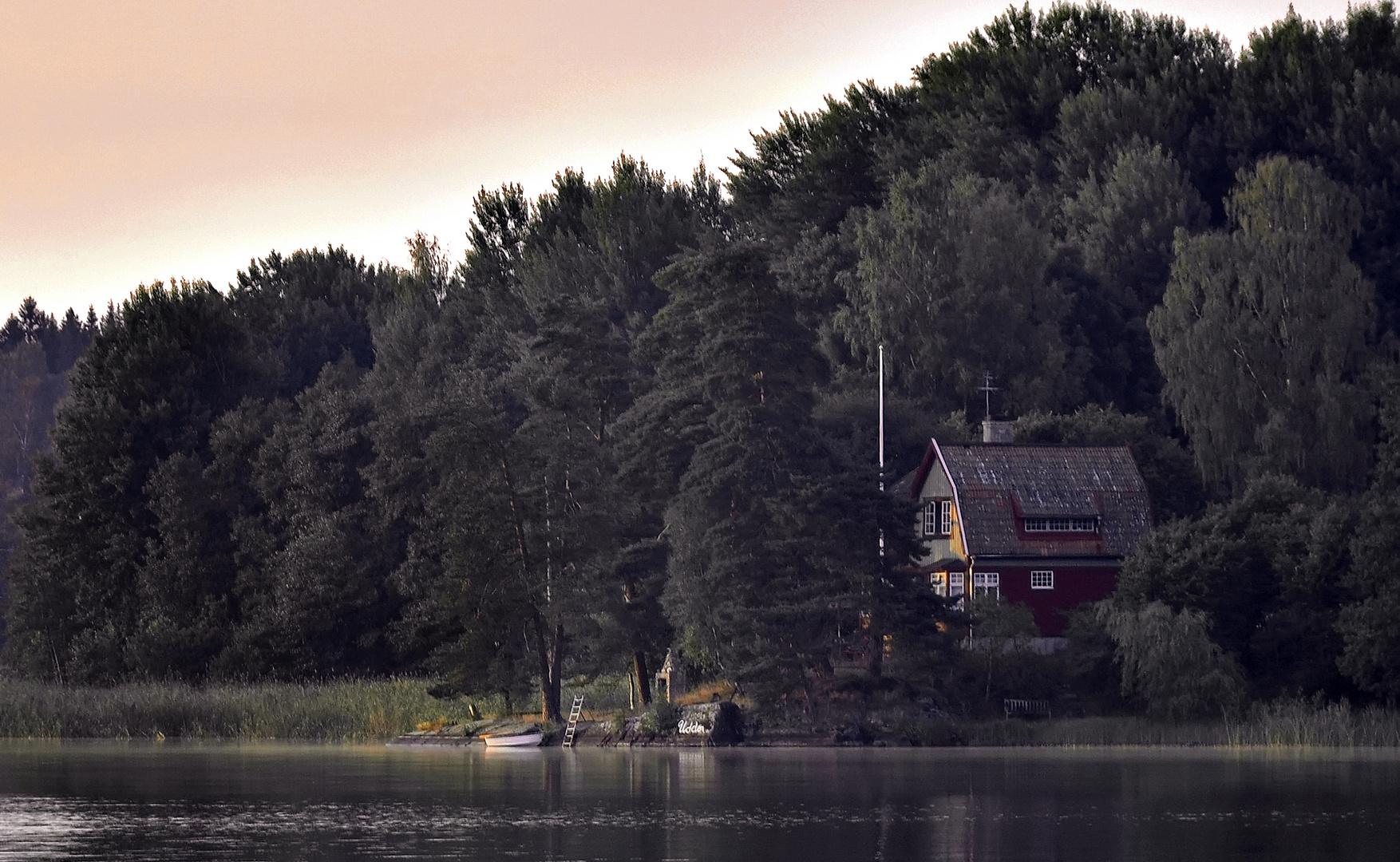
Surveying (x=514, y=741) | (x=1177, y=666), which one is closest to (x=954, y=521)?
(x=1177, y=666)

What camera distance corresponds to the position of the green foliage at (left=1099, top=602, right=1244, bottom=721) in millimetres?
69500

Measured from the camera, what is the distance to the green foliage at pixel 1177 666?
6950 centimetres

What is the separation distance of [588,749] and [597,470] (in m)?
12.6

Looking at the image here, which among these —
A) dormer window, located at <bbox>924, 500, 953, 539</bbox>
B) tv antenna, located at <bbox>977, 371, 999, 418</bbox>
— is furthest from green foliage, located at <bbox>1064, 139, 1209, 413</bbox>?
dormer window, located at <bbox>924, 500, 953, 539</bbox>

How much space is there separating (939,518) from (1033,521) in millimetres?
4129

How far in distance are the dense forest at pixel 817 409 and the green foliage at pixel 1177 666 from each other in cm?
19

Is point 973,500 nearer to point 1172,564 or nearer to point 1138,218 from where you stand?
point 1172,564

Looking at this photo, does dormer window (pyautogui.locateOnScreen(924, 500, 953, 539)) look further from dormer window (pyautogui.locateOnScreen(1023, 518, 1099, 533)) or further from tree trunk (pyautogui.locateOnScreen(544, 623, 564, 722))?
tree trunk (pyautogui.locateOnScreen(544, 623, 564, 722))

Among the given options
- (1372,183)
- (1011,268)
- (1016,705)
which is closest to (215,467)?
(1011,268)

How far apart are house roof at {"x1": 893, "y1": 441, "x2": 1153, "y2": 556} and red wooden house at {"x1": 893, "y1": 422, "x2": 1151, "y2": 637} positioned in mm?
32

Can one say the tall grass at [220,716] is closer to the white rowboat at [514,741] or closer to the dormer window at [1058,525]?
the white rowboat at [514,741]

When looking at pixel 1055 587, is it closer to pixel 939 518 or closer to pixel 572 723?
pixel 939 518

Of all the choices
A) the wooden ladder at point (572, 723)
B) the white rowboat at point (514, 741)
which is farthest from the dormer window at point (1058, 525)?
the white rowboat at point (514, 741)

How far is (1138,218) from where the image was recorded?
10406cm
